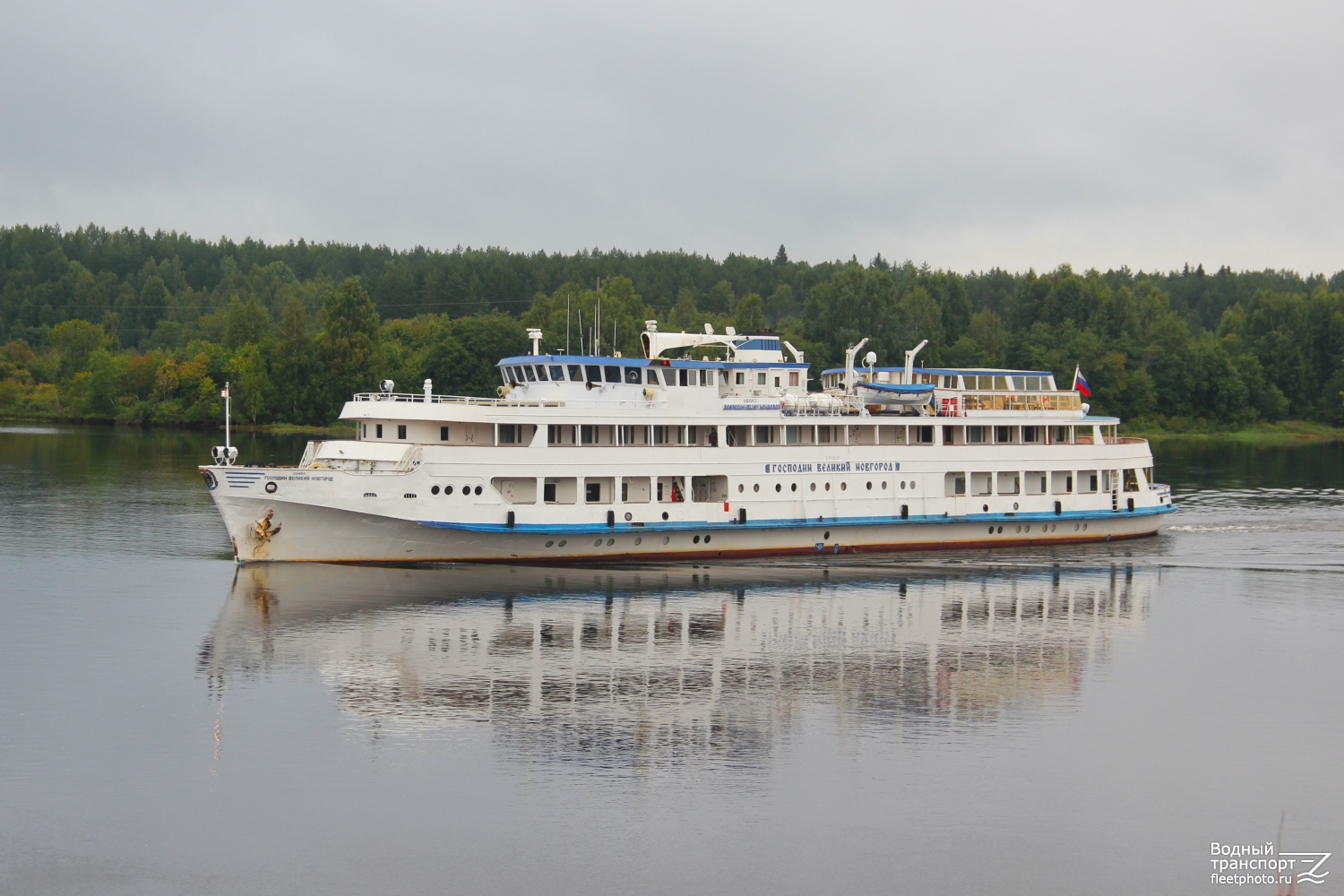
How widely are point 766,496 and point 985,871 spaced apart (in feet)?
70.4

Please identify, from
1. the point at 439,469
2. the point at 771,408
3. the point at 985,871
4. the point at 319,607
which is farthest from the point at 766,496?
the point at 985,871

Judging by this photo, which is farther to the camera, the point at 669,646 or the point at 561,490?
the point at 561,490

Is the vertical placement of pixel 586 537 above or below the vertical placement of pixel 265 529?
below

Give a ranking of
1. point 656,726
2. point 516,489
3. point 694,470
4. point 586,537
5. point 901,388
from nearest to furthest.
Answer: point 656,726 < point 516,489 < point 586,537 < point 694,470 < point 901,388

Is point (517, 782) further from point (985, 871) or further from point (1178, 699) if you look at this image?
point (1178, 699)

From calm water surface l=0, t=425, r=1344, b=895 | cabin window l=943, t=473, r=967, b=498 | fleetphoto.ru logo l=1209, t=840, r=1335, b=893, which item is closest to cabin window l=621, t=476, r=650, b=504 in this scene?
calm water surface l=0, t=425, r=1344, b=895

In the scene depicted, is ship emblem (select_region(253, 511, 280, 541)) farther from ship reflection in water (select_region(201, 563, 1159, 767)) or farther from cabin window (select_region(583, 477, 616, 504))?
cabin window (select_region(583, 477, 616, 504))

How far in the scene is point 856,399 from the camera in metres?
42.2

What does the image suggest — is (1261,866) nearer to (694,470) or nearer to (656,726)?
(656,726)

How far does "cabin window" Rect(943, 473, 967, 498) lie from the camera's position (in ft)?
136

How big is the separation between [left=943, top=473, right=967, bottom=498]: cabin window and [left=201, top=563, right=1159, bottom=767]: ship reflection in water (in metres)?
3.98

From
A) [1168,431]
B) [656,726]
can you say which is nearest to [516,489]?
[656,726]

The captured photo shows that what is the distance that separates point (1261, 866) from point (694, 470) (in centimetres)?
2179

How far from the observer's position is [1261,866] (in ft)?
60.2
